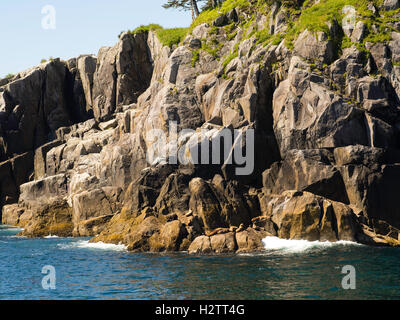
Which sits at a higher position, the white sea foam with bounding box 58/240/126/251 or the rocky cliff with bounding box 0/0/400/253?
the rocky cliff with bounding box 0/0/400/253

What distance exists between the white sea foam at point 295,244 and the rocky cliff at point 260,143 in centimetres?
77

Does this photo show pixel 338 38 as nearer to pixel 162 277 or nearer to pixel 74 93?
pixel 162 277

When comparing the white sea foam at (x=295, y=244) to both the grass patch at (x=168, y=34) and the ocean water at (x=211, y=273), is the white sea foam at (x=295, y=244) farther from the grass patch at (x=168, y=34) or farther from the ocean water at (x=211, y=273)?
the grass patch at (x=168, y=34)

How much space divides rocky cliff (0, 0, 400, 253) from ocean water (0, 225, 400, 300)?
333cm

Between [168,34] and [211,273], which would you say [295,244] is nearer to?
[211,273]

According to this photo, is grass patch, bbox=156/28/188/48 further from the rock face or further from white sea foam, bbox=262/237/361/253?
white sea foam, bbox=262/237/361/253

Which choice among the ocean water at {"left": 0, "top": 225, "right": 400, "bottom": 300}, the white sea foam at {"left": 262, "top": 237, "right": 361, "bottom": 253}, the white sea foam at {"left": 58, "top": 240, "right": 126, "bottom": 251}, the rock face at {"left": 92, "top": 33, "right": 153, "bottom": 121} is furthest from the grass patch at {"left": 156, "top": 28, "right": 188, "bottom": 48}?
the white sea foam at {"left": 262, "top": 237, "right": 361, "bottom": 253}

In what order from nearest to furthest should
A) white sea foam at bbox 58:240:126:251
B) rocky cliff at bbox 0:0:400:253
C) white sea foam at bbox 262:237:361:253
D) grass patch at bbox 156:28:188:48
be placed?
white sea foam at bbox 262:237:361:253 < rocky cliff at bbox 0:0:400:253 < white sea foam at bbox 58:240:126:251 < grass patch at bbox 156:28:188:48

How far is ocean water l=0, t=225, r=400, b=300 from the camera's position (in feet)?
80.9

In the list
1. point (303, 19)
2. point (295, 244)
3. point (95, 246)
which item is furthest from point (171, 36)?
point (295, 244)

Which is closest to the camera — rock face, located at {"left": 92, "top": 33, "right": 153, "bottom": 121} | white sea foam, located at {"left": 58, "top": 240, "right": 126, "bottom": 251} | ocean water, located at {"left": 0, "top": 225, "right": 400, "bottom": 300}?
ocean water, located at {"left": 0, "top": 225, "right": 400, "bottom": 300}

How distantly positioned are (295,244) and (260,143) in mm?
12734

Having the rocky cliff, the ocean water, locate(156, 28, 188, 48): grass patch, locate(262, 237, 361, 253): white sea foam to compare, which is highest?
locate(156, 28, 188, 48): grass patch

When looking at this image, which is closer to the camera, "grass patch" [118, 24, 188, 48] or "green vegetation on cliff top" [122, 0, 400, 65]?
"green vegetation on cliff top" [122, 0, 400, 65]
